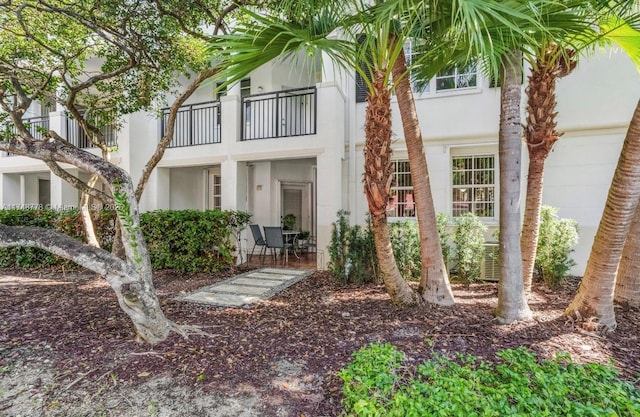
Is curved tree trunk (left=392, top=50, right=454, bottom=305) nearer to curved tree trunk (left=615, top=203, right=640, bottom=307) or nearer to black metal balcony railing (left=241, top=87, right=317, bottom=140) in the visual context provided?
curved tree trunk (left=615, top=203, right=640, bottom=307)

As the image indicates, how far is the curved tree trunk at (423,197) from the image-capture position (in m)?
4.65

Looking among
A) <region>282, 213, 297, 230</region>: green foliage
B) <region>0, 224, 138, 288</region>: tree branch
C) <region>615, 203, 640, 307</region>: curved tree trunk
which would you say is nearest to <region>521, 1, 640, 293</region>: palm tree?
<region>615, 203, 640, 307</region>: curved tree trunk

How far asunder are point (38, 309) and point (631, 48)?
9.06m

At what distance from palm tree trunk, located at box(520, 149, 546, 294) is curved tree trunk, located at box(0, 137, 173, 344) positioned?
203 inches

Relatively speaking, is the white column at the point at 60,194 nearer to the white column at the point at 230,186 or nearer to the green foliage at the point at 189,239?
the green foliage at the point at 189,239

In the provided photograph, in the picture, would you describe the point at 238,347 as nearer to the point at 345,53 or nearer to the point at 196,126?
the point at 345,53

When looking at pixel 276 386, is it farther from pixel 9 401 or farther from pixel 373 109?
pixel 373 109

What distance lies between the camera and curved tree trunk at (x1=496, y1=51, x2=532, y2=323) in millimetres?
4109

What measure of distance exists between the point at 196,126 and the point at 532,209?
9811 mm

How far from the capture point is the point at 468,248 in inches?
253

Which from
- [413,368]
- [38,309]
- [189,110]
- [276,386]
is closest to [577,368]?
[413,368]

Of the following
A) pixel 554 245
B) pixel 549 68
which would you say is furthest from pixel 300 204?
pixel 549 68

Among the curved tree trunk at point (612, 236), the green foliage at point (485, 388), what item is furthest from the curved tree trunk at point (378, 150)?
the curved tree trunk at point (612, 236)

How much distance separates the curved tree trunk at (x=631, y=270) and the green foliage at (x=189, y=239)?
728 cm
